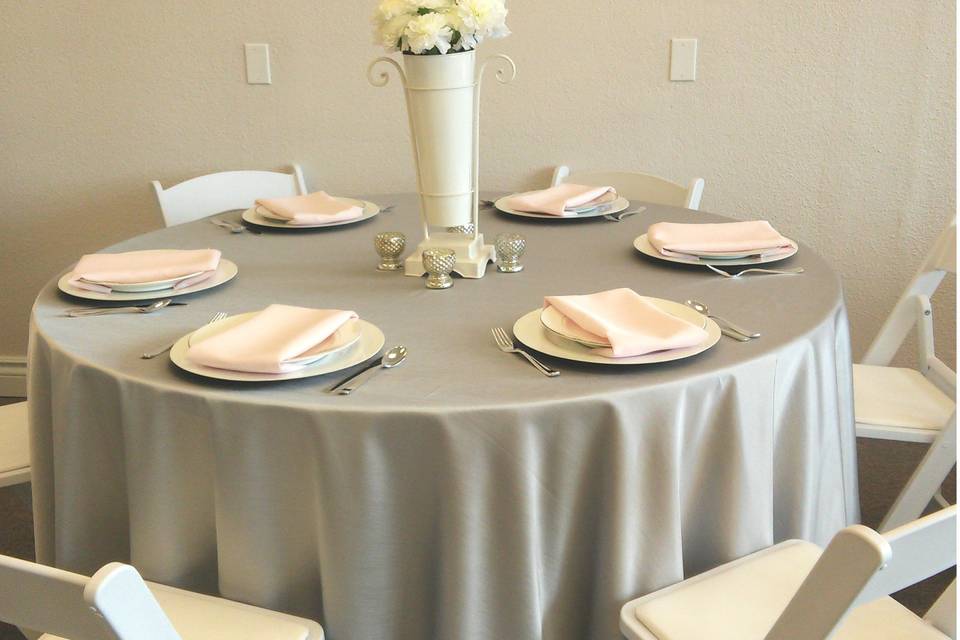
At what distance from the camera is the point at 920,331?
220cm

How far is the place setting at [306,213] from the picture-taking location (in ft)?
7.19

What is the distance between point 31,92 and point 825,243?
8.70 ft

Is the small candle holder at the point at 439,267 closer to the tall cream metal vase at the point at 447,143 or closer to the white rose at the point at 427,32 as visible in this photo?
the tall cream metal vase at the point at 447,143

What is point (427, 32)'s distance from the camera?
162 centimetres

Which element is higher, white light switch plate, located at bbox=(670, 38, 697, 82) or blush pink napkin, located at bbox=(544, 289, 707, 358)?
white light switch plate, located at bbox=(670, 38, 697, 82)

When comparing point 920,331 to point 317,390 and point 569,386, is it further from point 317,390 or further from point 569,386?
point 317,390

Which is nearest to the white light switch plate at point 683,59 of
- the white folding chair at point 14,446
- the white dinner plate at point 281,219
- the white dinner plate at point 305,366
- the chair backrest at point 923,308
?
the chair backrest at point 923,308

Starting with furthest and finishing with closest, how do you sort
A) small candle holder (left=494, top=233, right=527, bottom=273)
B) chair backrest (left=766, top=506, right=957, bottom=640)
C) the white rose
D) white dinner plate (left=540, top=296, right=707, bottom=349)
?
1. small candle holder (left=494, top=233, right=527, bottom=273)
2. the white rose
3. white dinner plate (left=540, top=296, right=707, bottom=349)
4. chair backrest (left=766, top=506, right=957, bottom=640)

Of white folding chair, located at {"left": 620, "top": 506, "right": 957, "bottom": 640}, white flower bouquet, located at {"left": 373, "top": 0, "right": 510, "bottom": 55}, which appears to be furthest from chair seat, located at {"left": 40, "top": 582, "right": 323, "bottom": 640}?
white flower bouquet, located at {"left": 373, "top": 0, "right": 510, "bottom": 55}

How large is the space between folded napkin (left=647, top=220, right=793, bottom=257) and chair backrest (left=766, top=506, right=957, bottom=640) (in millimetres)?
980

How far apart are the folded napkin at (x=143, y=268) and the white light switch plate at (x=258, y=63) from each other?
4.32 ft

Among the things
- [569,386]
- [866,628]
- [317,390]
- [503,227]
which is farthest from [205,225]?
[866,628]

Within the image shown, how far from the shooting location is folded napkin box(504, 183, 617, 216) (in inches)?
87.5

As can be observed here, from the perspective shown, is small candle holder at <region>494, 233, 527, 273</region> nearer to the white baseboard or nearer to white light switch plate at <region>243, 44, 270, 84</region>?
white light switch plate at <region>243, 44, 270, 84</region>
